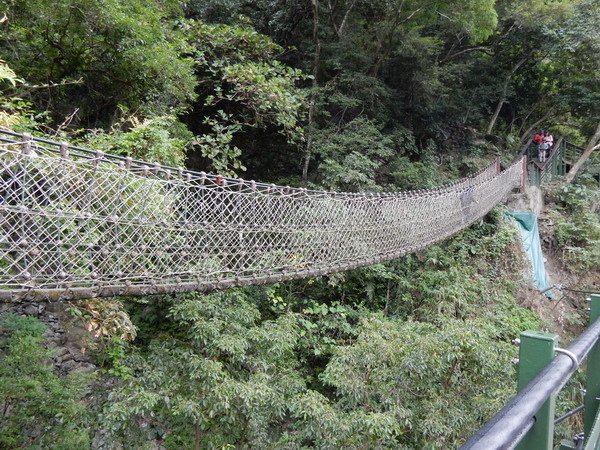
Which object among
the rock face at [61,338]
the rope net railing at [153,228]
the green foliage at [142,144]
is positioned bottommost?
the rock face at [61,338]

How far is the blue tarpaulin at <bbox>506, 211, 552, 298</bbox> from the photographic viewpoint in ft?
16.5

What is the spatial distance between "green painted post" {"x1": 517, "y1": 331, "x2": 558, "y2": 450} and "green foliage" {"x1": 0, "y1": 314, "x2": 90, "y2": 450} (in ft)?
8.63

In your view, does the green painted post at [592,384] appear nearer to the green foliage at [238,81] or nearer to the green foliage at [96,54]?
the green foliage at [96,54]

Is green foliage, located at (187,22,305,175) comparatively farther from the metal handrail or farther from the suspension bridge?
the metal handrail

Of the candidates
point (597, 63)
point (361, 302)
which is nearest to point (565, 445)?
point (361, 302)

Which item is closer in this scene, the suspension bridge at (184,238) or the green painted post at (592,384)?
the suspension bridge at (184,238)

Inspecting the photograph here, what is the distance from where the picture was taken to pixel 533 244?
526 centimetres

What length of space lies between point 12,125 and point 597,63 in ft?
23.4

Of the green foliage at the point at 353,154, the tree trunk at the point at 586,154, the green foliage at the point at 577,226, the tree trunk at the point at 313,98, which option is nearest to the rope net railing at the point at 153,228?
→ the green foliage at the point at 353,154

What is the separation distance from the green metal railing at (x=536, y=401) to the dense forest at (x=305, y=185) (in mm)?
455

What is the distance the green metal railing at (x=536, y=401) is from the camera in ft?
1.23

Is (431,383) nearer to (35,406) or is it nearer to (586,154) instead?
(35,406)

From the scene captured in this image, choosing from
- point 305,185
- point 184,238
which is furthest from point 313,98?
point 184,238

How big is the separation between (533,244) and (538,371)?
541cm
